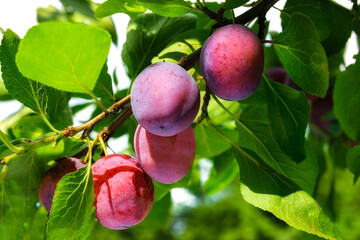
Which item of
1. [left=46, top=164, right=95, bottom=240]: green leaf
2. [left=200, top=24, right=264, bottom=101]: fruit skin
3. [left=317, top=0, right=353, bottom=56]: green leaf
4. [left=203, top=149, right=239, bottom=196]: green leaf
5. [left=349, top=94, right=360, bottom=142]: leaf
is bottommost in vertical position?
[left=203, top=149, right=239, bottom=196]: green leaf

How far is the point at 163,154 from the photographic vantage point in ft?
1.93

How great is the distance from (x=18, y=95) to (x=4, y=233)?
221mm

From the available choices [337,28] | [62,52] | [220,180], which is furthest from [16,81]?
[220,180]

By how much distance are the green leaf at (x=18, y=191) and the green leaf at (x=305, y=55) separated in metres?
0.42

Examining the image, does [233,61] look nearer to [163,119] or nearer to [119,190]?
[163,119]

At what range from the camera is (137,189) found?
0.58 m

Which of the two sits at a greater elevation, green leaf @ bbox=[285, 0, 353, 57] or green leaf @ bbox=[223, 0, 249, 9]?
green leaf @ bbox=[223, 0, 249, 9]

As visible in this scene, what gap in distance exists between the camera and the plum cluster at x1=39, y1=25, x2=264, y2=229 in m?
0.51

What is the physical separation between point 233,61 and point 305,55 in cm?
13

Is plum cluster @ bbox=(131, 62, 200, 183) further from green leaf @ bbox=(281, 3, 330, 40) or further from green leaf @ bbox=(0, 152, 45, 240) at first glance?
green leaf @ bbox=(281, 3, 330, 40)

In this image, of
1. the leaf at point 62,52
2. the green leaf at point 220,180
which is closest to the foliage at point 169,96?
the leaf at point 62,52

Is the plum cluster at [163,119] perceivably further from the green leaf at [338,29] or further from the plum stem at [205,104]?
the green leaf at [338,29]

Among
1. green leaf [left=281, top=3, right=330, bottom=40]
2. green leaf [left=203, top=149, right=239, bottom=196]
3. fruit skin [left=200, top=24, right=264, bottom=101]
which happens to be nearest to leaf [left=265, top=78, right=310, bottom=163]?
fruit skin [left=200, top=24, right=264, bottom=101]

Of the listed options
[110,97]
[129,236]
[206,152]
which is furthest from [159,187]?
[129,236]
